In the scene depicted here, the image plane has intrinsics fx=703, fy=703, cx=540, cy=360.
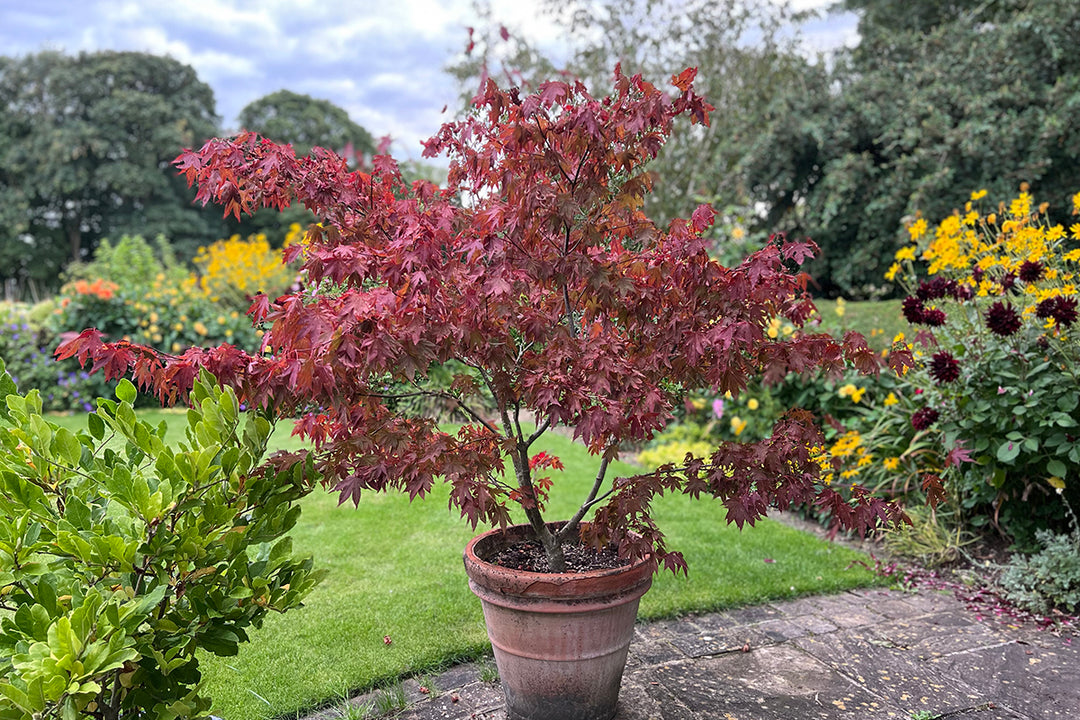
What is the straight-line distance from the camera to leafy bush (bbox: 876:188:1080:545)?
316 centimetres

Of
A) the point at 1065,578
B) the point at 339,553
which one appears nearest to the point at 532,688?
the point at 339,553

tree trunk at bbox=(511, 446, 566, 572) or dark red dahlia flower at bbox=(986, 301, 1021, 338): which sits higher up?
dark red dahlia flower at bbox=(986, 301, 1021, 338)

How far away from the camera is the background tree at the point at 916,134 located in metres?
7.08

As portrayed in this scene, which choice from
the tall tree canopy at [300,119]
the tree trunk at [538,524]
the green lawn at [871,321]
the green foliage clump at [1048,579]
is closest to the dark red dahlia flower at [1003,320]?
the green foliage clump at [1048,579]

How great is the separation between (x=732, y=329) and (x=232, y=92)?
27.4 m

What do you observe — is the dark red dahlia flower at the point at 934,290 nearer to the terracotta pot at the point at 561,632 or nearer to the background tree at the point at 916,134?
the terracotta pot at the point at 561,632

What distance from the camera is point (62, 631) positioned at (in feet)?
3.97

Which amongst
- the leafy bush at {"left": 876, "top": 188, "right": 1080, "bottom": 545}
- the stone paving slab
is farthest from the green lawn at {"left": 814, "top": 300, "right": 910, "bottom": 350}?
the stone paving slab

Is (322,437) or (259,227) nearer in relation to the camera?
(322,437)

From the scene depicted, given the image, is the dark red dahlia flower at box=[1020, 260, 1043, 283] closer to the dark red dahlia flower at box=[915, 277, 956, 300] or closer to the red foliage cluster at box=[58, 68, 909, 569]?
the dark red dahlia flower at box=[915, 277, 956, 300]

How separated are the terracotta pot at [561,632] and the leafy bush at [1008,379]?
177cm

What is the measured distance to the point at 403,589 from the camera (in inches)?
128

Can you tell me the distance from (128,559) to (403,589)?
2.00m

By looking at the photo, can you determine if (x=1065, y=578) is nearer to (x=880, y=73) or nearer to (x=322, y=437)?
(x=322, y=437)
